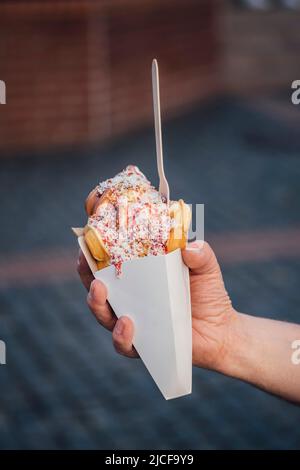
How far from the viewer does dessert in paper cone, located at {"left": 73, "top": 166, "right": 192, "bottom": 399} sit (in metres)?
2.28

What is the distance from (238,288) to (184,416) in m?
1.78

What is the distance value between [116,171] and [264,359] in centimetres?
654

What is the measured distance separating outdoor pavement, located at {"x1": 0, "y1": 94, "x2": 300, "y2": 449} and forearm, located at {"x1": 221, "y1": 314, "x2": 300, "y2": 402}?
2.07 m

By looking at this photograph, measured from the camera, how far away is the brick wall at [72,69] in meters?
9.20

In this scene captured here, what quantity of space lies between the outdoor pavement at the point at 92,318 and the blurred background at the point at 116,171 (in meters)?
0.01

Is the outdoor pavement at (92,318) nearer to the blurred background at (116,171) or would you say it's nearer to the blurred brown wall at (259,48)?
the blurred background at (116,171)

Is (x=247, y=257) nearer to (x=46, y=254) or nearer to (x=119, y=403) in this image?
(x=46, y=254)

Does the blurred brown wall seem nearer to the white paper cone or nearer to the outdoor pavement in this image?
the outdoor pavement

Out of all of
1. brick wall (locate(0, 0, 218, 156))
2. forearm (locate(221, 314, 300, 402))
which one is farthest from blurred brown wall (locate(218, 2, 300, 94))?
forearm (locate(221, 314, 300, 402))

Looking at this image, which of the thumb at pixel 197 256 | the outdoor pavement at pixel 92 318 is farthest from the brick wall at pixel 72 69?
the thumb at pixel 197 256

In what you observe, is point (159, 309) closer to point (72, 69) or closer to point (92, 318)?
point (92, 318)

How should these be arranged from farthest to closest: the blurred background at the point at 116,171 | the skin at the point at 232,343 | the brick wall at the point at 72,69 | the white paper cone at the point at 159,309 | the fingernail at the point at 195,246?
the brick wall at the point at 72,69 → the blurred background at the point at 116,171 → the skin at the point at 232,343 → the fingernail at the point at 195,246 → the white paper cone at the point at 159,309

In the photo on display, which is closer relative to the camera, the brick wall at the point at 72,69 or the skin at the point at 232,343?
the skin at the point at 232,343

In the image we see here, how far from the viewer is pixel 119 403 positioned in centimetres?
504
